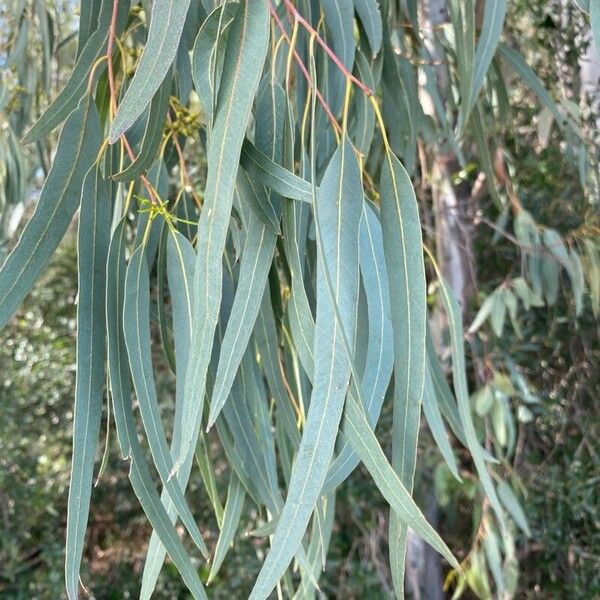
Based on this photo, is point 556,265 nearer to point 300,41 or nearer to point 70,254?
point 300,41

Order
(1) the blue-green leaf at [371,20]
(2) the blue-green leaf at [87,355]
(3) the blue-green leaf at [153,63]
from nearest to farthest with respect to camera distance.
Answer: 1. (3) the blue-green leaf at [153,63]
2. (2) the blue-green leaf at [87,355]
3. (1) the blue-green leaf at [371,20]

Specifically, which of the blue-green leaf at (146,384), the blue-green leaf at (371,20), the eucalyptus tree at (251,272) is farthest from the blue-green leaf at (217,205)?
the blue-green leaf at (371,20)

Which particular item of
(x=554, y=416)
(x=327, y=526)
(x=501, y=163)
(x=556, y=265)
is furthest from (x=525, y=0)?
(x=327, y=526)

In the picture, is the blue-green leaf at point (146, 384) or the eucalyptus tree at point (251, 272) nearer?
the eucalyptus tree at point (251, 272)

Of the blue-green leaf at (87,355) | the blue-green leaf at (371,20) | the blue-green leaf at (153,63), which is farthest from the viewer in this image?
the blue-green leaf at (371,20)

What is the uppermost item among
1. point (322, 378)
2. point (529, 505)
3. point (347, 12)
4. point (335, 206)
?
point (347, 12)

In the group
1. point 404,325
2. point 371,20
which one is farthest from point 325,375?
point 371,20

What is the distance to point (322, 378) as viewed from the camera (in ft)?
1.47

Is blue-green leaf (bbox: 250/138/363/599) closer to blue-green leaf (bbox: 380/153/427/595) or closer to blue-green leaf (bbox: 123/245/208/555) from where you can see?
blue-green leaf (bbox: 380/153/427/595)

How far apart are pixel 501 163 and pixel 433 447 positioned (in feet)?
2.16

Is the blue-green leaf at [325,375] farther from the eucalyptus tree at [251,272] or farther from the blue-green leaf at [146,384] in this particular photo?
the blue-green leaf at [146,384]

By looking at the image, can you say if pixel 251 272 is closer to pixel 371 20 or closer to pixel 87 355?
pixel 87 355

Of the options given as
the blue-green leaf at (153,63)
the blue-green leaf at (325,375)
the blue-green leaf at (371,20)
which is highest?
the blue-green leaf at (371,20)

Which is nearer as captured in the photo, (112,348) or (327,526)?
(112,348)
